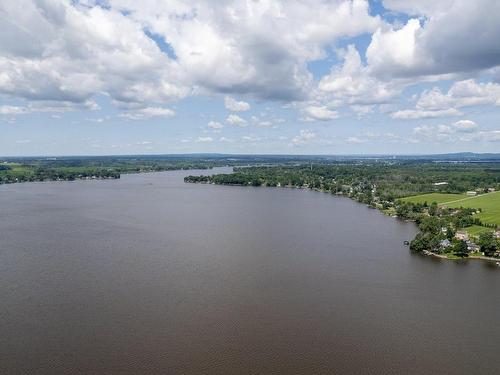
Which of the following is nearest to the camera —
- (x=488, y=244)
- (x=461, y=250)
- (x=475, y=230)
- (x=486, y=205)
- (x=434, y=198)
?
(x=488, y=244)

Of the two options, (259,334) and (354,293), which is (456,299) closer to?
(354,293)

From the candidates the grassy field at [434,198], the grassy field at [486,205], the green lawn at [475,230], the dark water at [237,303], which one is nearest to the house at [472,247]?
the dark water at [237,303]

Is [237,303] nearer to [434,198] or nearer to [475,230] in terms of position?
[475,230]

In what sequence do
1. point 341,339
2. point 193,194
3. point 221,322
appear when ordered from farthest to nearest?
point 193,194 → point 221,322 → point 341,339

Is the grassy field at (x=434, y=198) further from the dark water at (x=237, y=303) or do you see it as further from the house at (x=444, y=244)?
the house at (x=444, y=244)

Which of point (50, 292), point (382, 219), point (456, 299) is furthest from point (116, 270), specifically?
point (382, 219)

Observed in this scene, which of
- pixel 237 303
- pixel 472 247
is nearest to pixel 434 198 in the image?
pixel 472 247

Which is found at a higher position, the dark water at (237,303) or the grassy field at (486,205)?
the grassy field at (486,205)
